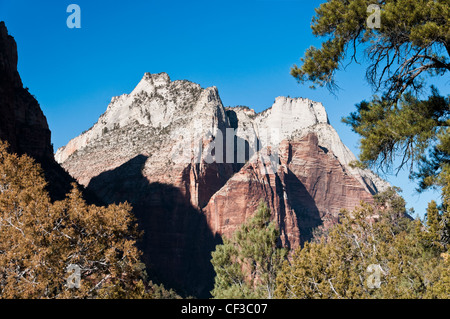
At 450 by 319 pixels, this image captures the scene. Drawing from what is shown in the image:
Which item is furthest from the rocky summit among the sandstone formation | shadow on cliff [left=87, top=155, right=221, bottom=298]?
the sandstone formation

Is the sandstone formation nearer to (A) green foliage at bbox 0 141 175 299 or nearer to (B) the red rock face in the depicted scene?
(B) the red rock face

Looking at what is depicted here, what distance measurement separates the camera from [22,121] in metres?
69.3

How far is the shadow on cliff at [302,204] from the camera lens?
430 ft

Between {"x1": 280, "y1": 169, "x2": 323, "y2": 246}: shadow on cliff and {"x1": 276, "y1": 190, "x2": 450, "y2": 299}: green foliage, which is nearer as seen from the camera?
{"x1": 276, "y1": 190, "x2": 450, "y2": 299}: green foliage

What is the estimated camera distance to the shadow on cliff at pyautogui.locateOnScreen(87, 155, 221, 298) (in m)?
99.6

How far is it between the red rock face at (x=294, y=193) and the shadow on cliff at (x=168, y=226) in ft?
17.2

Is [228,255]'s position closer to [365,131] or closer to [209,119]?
[365,131]

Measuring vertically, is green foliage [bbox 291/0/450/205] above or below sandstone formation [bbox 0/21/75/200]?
below

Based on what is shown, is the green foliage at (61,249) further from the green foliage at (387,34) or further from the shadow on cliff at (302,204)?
the shadow on cliff at (302,204)

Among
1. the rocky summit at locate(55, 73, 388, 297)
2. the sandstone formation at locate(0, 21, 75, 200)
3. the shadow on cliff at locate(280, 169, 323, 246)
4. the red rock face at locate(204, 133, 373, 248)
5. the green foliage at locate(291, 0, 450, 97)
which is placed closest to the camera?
the green foliage at locate(291, 0, 450, 97)

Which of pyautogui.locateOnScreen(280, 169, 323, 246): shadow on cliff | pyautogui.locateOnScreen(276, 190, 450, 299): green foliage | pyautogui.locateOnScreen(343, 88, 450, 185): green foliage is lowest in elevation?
pyautogui.locateOnScreen(276, 190, 450, 299): green foliage

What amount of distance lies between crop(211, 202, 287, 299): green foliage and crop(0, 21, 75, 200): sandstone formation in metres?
46.9

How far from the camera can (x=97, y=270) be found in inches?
621

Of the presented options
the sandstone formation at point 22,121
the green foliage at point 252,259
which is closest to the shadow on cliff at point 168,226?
the sandstone formation at point 22,121
